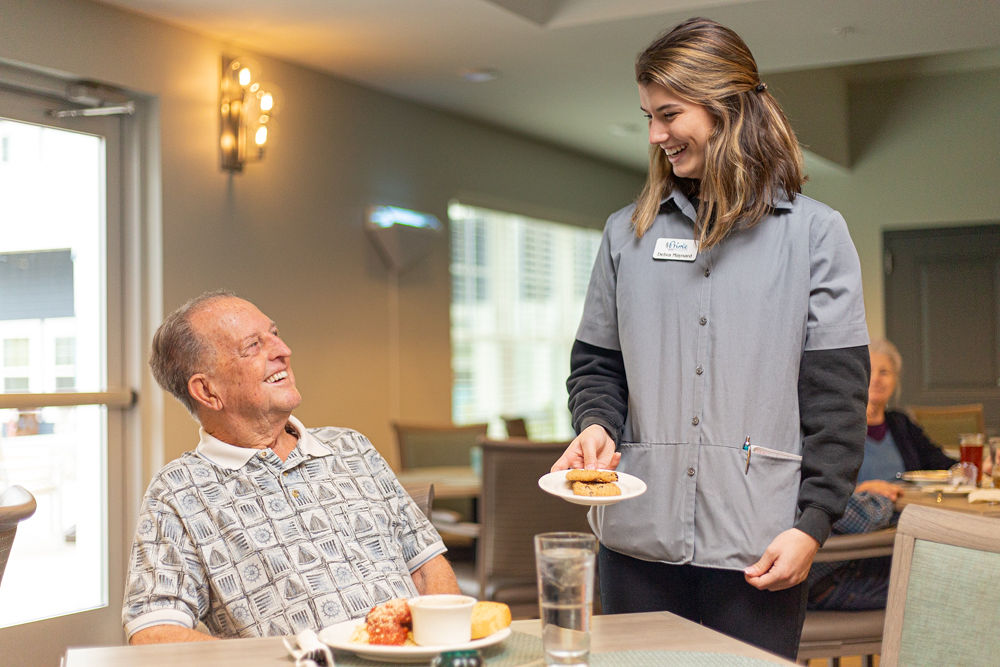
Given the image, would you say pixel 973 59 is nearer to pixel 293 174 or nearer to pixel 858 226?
pixel 858 226

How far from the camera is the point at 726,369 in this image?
1.57 meters

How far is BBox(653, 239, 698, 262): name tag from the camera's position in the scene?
162 cm

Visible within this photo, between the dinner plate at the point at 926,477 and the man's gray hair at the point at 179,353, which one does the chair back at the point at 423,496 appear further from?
the dinner plate at the point at 926,477

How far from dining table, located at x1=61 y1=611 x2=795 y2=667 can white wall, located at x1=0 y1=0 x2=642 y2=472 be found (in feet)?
9.65

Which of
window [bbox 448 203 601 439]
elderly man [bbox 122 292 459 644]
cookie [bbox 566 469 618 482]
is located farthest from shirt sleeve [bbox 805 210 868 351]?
window [bbox 448 203 601 439]

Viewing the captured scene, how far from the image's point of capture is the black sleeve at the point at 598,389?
65.4 inches

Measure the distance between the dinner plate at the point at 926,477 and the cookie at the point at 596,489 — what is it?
2.34 metres

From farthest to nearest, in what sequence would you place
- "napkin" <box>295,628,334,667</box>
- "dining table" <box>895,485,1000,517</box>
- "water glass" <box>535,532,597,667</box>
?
"dining table" <box>895,485,1000,517</box> → "napkin" <box>295,628,334,667</box> → "water glass" <box>535,532,597,667</box>

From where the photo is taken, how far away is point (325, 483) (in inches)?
70.4

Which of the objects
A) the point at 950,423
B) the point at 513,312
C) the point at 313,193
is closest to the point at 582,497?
the point at 313,193

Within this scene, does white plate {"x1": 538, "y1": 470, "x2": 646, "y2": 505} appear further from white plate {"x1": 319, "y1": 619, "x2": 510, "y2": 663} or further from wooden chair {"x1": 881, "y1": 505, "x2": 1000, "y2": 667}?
wooden chair {"x1": 881, "y1": 505, "x2": 1000, "y2": 667}

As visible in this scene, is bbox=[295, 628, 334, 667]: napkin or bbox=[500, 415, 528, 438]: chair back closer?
bbox=[295, 628, 334, 667]: napkin

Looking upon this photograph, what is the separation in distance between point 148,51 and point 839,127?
16.5ft

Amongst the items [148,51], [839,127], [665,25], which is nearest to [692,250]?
[665,25]
